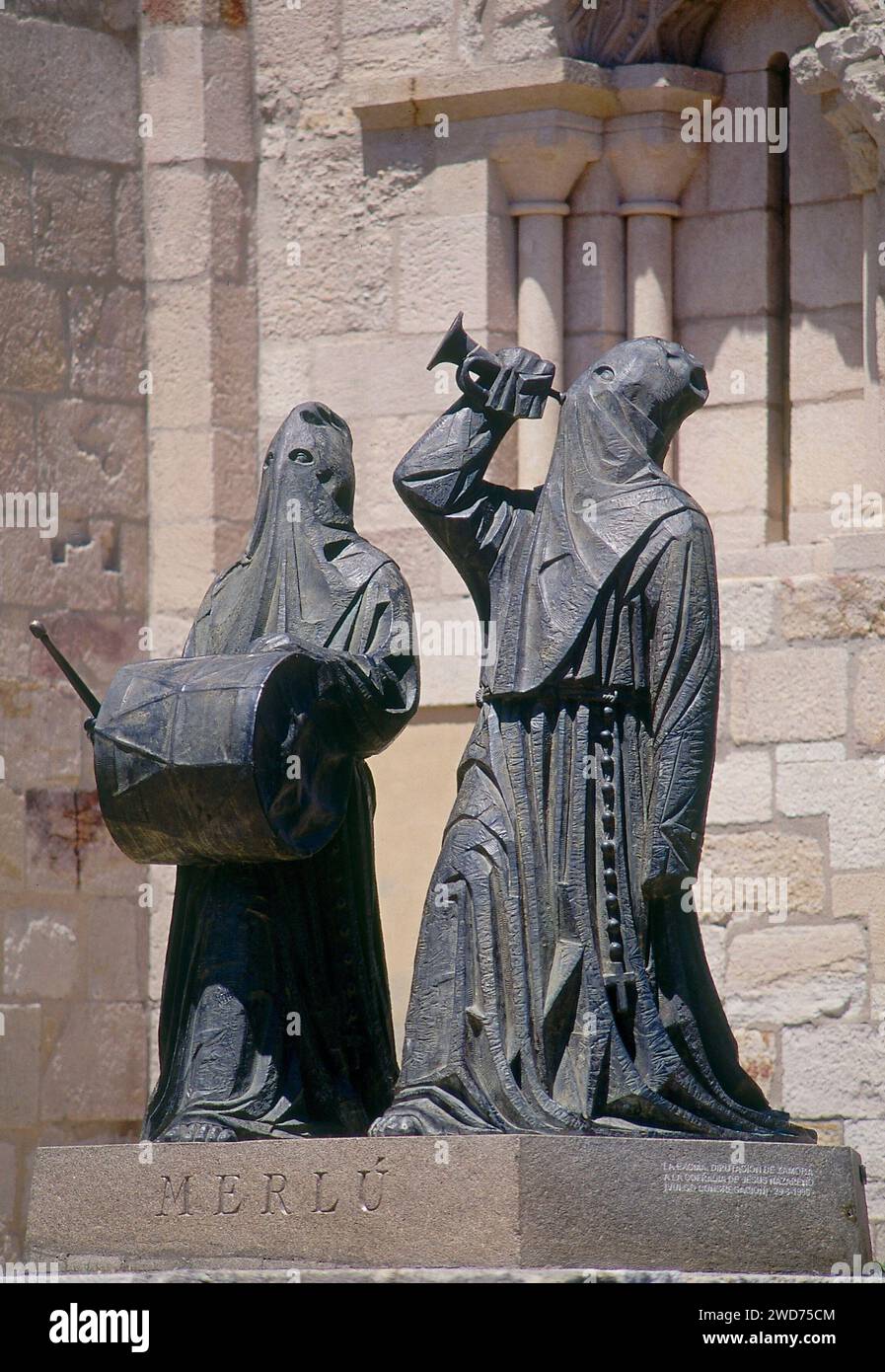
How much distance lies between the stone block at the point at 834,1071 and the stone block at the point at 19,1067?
7.32 feet

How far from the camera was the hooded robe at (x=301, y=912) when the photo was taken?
703 centimetres

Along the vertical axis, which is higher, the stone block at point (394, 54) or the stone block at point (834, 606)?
the stone block at point (394, 54)

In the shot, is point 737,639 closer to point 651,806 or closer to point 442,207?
point 442,207

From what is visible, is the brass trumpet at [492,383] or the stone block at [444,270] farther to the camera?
the stone block at [444,270]

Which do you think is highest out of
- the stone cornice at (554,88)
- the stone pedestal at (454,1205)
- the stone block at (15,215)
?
the stone cornice at (554,88)

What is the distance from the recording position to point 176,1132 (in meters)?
6.91

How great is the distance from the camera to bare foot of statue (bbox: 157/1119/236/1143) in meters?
6.86

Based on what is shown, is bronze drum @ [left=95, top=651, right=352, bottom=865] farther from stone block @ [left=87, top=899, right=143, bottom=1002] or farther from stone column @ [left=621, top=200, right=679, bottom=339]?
stone column @ [left=621, top=200, right=679, bottom=339]

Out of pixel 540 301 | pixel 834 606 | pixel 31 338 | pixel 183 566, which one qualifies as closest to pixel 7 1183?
pixel 183 566

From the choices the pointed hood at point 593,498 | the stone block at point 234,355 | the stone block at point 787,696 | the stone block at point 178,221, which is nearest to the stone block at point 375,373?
Result: the stone block at point 234,355

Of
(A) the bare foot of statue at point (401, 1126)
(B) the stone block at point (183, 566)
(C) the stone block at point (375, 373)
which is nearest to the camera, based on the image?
(A) the bare foot of statue at point (401, 1126)

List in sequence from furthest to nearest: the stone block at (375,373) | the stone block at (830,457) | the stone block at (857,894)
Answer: the stone block at (375,373) → the stone block at (830,457) → the stone block at (857,894)

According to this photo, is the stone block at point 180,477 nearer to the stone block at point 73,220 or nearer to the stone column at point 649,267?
the stone block at point 73,220

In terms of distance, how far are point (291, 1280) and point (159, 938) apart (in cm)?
358
